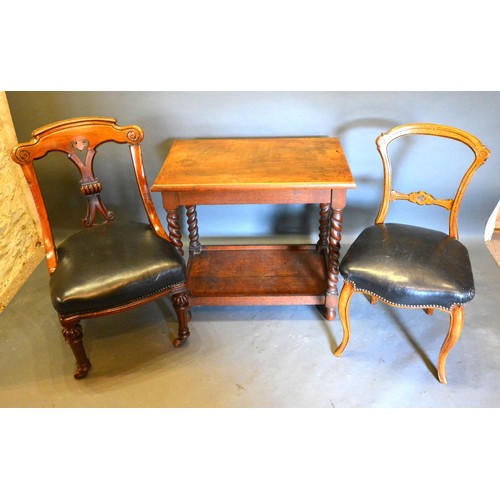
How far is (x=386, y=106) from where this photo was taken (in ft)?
7.66

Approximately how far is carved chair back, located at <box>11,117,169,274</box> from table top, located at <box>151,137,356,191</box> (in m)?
0.22

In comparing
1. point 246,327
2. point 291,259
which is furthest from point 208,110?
point 246,327

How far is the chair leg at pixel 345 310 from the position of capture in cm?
184

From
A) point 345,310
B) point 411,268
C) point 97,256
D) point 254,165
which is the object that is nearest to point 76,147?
point 97,256

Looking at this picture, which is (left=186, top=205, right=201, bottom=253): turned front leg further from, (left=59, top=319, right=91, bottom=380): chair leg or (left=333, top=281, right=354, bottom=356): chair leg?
(left=333, top=281, right=354, bottom=356): chair leg

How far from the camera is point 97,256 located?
1.81 metres

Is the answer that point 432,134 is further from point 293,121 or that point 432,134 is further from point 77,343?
point 77,343

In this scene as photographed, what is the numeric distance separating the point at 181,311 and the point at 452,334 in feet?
4.06

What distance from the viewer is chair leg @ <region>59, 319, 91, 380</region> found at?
1.75 m

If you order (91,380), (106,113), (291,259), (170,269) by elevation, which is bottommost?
(91,380)

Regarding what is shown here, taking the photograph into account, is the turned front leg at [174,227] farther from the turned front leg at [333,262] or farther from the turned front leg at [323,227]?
the turned front leg at [323,227]

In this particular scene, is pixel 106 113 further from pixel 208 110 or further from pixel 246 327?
pixel 246 327

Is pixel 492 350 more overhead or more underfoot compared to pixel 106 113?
more underfoot

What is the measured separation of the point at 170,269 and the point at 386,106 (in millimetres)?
1561
